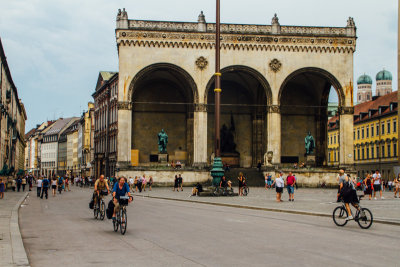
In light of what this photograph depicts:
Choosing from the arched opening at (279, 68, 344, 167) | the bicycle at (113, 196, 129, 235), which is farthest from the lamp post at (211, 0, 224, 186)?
the arched opening at (279, 68, 344, 167)

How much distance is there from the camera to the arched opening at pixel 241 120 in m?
61.0

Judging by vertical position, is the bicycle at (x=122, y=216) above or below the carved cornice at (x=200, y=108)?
below

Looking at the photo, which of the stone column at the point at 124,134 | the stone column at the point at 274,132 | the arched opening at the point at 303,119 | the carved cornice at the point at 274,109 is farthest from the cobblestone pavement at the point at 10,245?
the arched opening at the point at 303,119

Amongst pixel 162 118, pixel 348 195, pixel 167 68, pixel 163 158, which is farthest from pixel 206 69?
pixel 348 195

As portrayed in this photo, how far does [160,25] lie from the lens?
53.8 metres

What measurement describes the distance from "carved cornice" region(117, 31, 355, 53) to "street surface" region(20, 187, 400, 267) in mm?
36366

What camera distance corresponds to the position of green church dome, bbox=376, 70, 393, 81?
196 m

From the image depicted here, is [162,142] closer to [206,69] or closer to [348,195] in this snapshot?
[206,69]

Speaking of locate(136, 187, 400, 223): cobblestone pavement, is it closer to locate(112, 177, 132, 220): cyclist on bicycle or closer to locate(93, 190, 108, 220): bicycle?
locate(93, 190, 108, 220): bicycle

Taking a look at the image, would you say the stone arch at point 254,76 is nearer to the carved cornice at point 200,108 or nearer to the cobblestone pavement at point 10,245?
the carved cornice at point 200,108

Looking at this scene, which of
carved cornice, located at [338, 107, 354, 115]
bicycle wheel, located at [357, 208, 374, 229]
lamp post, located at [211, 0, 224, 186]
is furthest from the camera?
carved cornice, located at [338, 107, 354, 115]

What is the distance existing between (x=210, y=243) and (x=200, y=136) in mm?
41587

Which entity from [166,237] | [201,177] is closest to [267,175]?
[201,177]

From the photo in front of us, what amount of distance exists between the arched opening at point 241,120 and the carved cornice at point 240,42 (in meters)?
5.26
